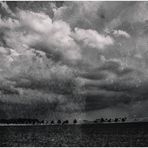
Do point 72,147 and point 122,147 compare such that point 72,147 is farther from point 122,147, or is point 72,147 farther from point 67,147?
point 122,147

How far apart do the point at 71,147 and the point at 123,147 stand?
17392mm

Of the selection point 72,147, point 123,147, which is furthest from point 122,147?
point 72,147

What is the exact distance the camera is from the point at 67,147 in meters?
90.0

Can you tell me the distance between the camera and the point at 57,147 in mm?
91875

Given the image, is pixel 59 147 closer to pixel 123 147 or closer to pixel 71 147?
pixel 71 147

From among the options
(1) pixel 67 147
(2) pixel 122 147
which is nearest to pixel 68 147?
(1) pixel 67 147

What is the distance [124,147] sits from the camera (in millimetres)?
88938

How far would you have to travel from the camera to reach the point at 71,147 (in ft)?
302

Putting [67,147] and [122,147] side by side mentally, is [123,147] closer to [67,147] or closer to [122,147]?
[122,147]

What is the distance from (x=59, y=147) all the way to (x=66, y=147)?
320 centimetres

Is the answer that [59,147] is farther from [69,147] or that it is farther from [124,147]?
[124,147]

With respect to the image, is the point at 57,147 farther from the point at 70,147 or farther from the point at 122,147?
the point at 122,147

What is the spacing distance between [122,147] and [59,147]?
69.3 ft

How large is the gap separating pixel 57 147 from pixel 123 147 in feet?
72.1
